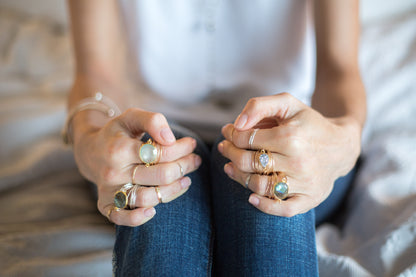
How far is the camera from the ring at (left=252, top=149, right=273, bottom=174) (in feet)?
1.43

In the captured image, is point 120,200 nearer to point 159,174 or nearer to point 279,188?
point 159,174

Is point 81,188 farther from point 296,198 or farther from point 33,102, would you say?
point 296,198

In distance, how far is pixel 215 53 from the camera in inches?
30.8

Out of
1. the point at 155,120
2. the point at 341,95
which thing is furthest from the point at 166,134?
the point at 341,95

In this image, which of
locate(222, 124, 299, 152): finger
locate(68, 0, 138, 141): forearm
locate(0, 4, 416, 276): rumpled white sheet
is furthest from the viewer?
locate(68, 0, 138, 141): forearm

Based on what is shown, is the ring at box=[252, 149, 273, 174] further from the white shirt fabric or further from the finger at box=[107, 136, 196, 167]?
the white shirt fabric

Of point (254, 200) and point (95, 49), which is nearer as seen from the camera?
point (254, 200)

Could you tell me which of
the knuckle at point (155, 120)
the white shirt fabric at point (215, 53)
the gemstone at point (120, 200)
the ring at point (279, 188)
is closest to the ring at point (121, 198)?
the gemstone at point (120, 200)

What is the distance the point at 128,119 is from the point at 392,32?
917mm

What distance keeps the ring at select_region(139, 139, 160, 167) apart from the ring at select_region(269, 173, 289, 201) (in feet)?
0.57

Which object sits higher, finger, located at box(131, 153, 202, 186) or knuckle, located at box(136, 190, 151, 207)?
finger, located at box(131, 153, 202, 186)

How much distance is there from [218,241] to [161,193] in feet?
0.44

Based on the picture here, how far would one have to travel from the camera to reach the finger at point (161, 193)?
0.46 m

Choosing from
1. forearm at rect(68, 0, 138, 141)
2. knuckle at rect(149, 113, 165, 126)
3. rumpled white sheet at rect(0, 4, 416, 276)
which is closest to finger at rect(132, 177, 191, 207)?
knuckle at rect(149, 113, 165, 126)
